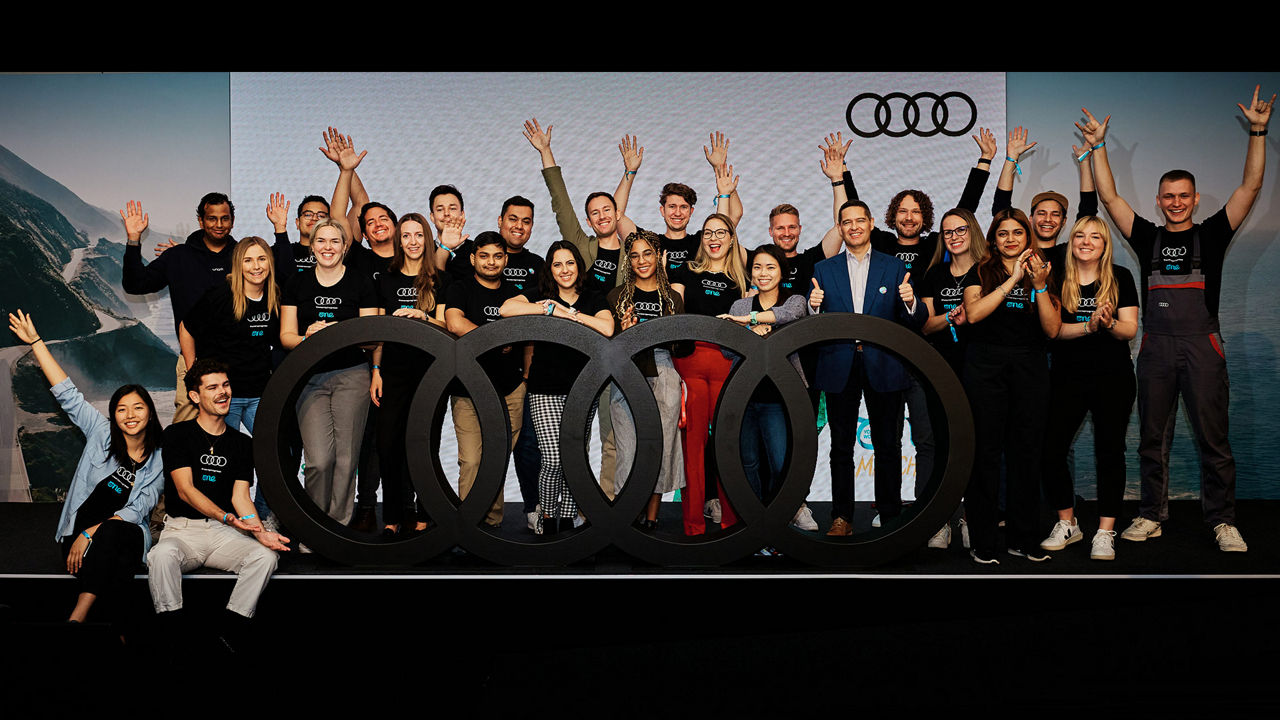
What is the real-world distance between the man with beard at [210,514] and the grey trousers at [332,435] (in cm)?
35

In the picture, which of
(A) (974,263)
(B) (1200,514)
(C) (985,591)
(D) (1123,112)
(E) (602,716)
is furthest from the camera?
(D) (1123,112)

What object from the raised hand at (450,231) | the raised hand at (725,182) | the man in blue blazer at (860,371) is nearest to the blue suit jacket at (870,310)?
the man in blue blazer at (860,371)

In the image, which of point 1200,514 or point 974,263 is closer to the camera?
point 974,263

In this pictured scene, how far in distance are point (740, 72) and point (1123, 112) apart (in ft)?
8.77

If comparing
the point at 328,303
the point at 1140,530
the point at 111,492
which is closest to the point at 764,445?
the point at 1140,530

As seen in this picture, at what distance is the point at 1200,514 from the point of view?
518 centimetres

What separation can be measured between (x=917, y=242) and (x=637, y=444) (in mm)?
2098

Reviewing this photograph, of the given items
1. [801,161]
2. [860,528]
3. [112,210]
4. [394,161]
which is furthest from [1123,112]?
[112,210]

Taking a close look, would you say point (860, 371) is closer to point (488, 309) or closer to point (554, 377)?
point (554, 377)

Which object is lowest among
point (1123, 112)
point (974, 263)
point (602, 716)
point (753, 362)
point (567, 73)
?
point (602, 716)

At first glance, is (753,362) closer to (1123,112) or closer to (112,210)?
(1123,112)

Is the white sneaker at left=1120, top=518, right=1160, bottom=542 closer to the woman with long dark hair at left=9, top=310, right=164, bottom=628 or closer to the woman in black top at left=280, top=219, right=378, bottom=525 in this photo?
the woman in black top at left=280, top=219, right=378, bottom=525

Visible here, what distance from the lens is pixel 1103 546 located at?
4.09 meters

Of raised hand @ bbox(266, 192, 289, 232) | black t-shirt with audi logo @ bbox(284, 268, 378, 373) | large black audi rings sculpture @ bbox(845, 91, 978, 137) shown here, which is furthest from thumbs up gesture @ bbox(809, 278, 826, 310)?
raised hand @ bbox(266, 192, 289, 232)
